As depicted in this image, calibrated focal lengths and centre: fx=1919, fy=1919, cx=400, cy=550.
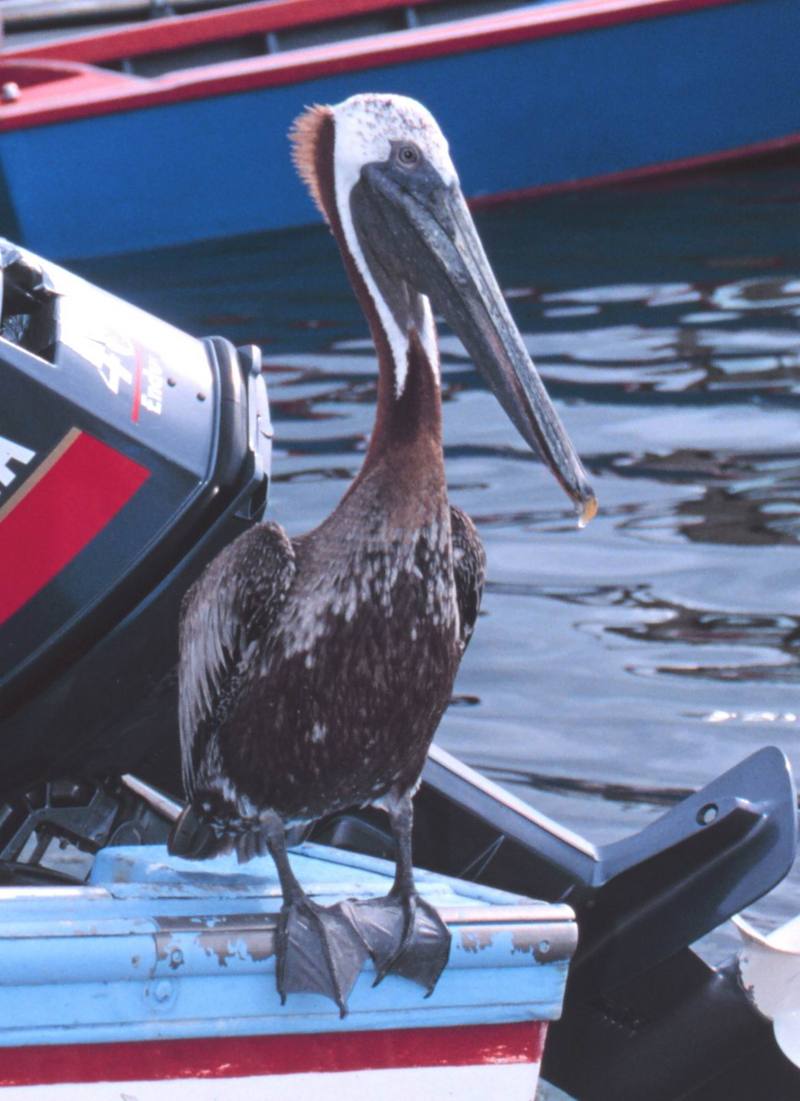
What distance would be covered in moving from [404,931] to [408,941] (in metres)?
0.03

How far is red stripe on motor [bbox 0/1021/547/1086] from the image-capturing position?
2457 millimetres

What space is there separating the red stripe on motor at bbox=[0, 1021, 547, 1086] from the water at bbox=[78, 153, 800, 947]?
130 centimetres

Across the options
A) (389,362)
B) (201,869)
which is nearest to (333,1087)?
(201,869)

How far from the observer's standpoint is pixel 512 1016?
2.64 m

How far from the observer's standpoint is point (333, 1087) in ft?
8.59

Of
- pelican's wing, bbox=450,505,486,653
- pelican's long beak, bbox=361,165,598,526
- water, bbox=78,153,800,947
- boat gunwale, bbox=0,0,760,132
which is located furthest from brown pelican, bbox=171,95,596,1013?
boat gunwale, bbox=0,0,760,132

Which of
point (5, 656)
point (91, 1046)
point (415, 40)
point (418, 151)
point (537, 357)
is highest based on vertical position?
point (418, 151)

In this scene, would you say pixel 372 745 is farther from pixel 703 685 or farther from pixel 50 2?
pixel 50 2

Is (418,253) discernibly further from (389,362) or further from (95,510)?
(95,510)

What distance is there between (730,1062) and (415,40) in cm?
724

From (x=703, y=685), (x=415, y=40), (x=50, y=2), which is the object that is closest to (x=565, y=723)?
(x=703, y=685)

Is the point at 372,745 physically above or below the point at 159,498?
below

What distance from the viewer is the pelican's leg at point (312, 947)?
2545 mm

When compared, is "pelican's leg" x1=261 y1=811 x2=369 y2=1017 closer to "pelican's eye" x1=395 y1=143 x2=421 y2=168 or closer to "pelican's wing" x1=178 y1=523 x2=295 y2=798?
"pelican's wing" x1=178 y1=523 x2=295 y2=798
